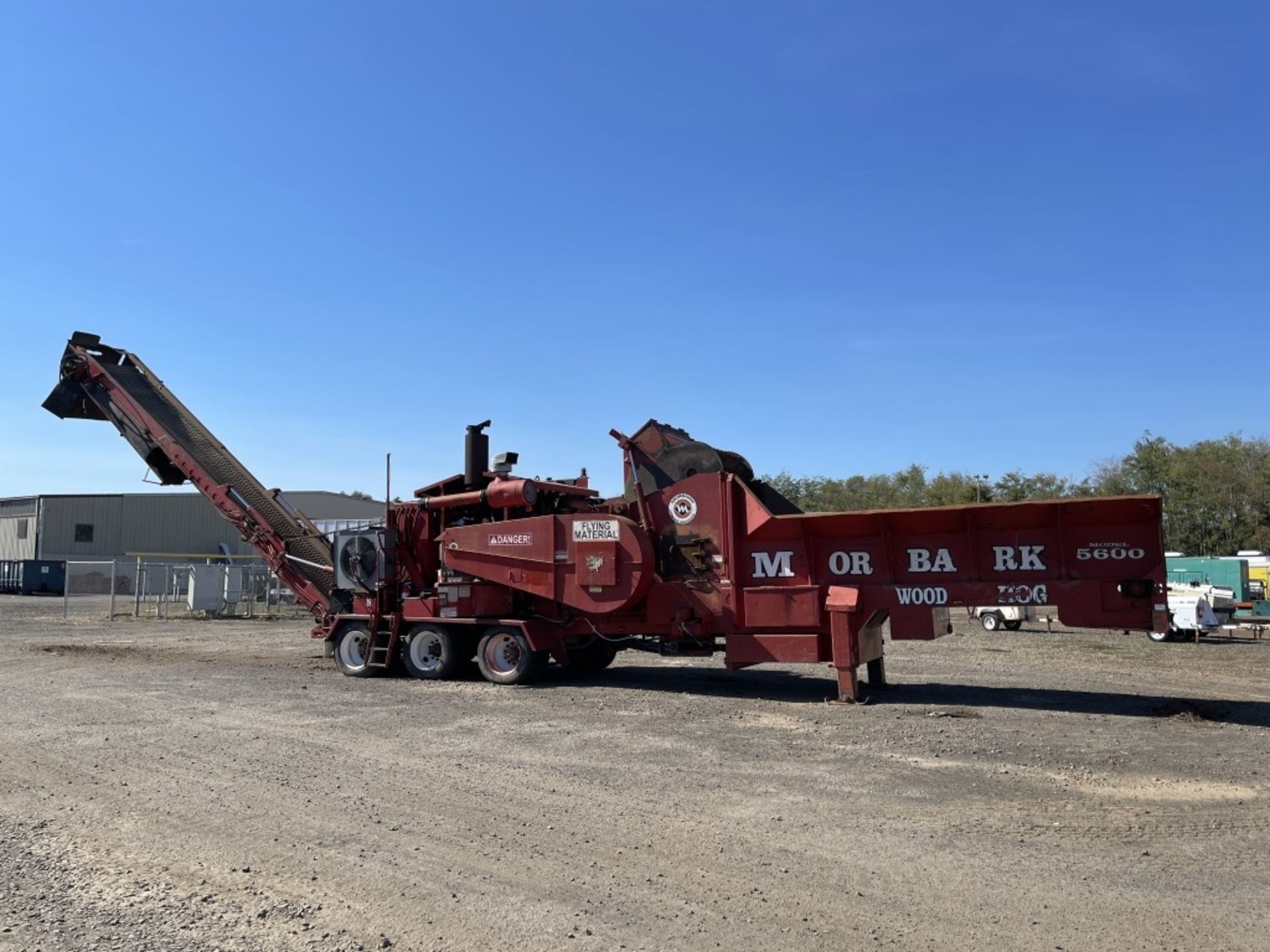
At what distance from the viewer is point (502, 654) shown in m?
14.4

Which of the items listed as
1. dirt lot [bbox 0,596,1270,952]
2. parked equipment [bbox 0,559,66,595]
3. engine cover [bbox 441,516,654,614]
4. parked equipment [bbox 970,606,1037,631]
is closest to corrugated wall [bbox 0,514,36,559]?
parked equipment [bbox 0,559,66,595]

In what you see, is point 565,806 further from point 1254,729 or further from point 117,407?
point 117,407

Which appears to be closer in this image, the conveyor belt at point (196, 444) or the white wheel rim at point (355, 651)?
the white wheel rim at point (355, 651)

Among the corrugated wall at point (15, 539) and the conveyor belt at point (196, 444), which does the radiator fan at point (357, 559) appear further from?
the corrugated wall at point (15, 539)

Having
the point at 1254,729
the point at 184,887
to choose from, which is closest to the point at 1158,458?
the point at 1254,729

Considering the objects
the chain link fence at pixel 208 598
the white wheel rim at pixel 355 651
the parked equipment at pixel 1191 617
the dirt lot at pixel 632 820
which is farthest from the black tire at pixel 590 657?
the parked equipment at pixel 1191 617

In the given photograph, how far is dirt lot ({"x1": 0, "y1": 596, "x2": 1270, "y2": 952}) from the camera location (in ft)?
15.7

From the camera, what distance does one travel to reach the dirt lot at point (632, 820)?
4.80m

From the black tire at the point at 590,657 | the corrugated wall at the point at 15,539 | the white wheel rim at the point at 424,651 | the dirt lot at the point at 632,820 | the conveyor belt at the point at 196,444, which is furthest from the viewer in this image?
the corrugated wall at the point at 15,539

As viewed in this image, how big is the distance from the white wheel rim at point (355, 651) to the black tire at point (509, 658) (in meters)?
2.28

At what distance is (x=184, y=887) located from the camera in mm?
5289

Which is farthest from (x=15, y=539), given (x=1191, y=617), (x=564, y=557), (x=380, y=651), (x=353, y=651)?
Answer: (x=1191, y=617)

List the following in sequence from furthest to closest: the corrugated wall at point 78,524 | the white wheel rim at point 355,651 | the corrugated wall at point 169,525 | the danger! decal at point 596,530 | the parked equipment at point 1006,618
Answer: the corrugated wall at point 169,525 → the corrugated wall at point 78,524 → the parked equipment at point 1006,618 → the white wheel rim at point 355,651 → the danger! decal at point 596,530

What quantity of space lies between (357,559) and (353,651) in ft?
4.90
